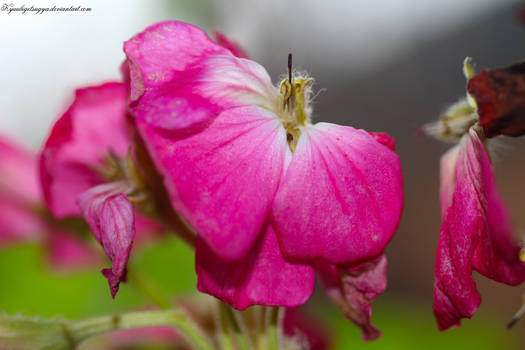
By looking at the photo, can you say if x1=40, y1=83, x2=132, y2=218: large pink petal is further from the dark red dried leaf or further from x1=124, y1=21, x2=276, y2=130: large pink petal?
the dark red dried leaf

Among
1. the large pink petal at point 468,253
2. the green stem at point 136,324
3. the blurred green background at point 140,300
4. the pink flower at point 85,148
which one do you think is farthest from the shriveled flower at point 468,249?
the blurred green background at point 140,300

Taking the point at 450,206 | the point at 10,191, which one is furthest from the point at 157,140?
the point at 10,191

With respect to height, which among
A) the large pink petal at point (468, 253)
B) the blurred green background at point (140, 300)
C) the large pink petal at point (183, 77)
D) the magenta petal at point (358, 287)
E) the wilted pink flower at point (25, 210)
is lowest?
the blurred green background at point (140, 300)

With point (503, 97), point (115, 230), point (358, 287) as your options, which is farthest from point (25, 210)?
point (503, 97)

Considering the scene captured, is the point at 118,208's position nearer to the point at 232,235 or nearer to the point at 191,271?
the point at 232,235

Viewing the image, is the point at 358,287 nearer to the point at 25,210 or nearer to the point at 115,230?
the point at 115,230

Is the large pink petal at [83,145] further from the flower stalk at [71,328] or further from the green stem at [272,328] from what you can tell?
the green stem at [272,328]
